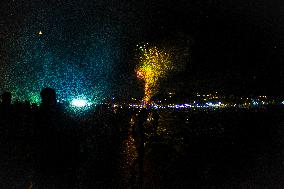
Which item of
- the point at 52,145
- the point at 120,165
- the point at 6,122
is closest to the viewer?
the point at 52,145

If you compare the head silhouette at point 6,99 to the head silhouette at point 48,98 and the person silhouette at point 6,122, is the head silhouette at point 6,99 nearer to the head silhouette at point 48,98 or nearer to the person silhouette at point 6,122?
the person silhouette at point 6,122

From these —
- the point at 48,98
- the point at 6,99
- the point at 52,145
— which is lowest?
the point at 52,145

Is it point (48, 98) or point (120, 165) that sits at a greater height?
point (48, 98)

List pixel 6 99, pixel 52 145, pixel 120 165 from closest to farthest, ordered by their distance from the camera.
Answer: pixel 52 145 < pixel 6 99 < pixel 120 165

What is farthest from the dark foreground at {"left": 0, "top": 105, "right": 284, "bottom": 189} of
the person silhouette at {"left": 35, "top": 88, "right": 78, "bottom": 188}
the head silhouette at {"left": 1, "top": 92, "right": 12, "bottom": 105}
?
the head silhouette at {"left": 1, "top": 92, "right": 12, "bottom": 105}

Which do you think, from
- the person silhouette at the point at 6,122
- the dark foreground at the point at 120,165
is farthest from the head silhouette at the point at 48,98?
the person silhouette at the point at 6,122

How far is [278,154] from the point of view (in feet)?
42.0

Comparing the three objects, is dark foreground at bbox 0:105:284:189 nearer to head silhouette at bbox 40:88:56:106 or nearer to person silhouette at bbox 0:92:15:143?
person silhouette at bbox 0:92:15:143

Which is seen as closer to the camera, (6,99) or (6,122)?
(6,122)

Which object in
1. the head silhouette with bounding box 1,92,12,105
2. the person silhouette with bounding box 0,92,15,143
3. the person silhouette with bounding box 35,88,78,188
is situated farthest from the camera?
the head silhouette with bounding box 1,92,12,105

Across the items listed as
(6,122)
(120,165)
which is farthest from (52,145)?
(120,165)

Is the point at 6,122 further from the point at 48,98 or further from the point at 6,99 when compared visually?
the point at 48,98

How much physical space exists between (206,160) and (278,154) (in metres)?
2.69

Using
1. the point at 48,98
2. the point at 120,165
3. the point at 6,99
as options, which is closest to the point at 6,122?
the point at 6,99
